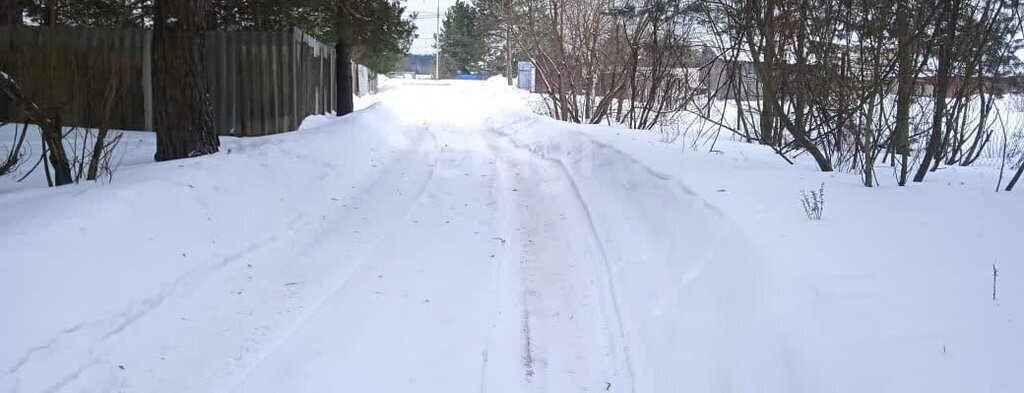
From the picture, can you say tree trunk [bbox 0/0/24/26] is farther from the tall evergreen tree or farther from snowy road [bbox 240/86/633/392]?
the tall evergreen tree

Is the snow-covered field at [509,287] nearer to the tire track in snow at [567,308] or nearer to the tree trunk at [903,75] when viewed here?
the tire track in snow at [567,308]

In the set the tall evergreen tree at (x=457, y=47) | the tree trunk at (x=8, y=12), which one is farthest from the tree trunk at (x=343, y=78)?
the tall evergreen tree at (x=457, y=47)

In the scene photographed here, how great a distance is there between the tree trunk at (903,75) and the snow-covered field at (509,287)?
1.36ft

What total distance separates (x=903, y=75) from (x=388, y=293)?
220 inches

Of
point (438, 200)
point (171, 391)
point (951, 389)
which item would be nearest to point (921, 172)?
point (438, 200)

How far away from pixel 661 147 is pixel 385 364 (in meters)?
7.98

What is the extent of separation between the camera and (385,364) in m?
4.16

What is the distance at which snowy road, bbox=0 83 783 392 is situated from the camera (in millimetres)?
3967

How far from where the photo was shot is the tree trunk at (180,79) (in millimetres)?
8531

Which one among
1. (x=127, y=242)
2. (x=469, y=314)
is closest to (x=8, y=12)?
(x=127, y=242)

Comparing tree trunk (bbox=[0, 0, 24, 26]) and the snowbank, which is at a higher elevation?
tree trunk (bbox=[0, 0, 24, 26])

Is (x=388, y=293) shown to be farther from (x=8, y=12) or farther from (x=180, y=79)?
(x=8, y=12)

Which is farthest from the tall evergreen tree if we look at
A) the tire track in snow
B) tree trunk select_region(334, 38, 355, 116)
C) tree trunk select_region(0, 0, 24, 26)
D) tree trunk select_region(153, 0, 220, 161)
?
the tire track in snow

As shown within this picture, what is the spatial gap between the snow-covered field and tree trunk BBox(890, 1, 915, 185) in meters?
0.42
